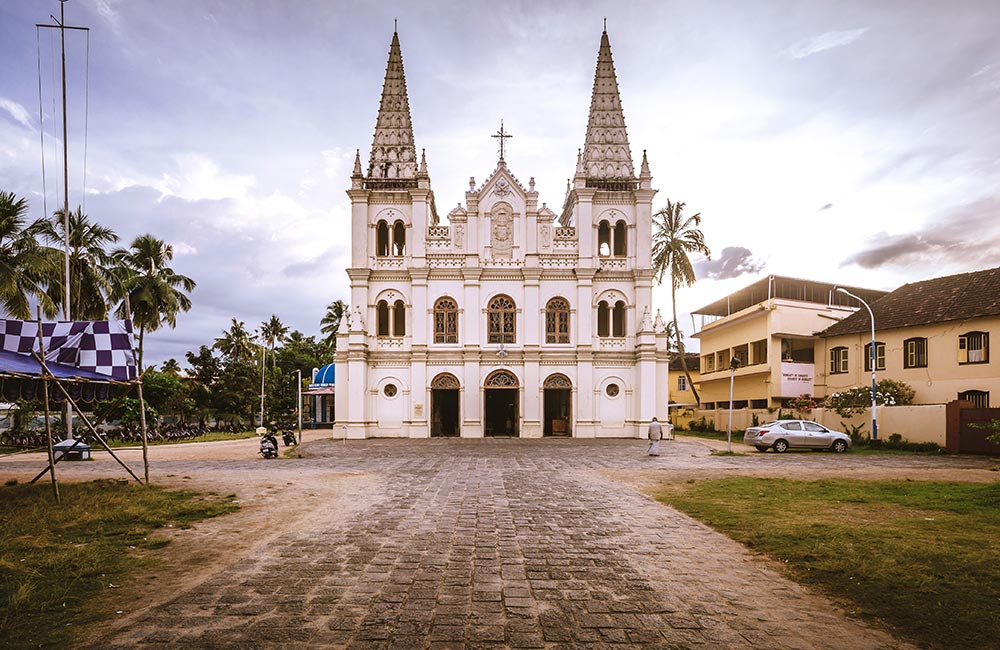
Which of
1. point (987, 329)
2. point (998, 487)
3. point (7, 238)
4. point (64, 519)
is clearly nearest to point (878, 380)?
point (987, 329)

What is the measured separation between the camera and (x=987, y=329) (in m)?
26.4

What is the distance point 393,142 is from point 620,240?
549 inches

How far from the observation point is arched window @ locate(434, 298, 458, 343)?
33.5 m

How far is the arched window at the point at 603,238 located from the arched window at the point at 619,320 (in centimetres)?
297

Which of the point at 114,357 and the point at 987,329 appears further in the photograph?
the point at 987,329

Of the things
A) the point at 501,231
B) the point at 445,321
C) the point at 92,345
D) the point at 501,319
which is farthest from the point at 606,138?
the point at 92,345

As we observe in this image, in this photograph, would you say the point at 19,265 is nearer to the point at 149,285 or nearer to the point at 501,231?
the point at 149,285

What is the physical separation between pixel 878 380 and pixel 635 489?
24221 millimetres

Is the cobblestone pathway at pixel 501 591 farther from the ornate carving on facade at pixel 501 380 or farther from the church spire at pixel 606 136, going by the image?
the church spire at pixel 606 136

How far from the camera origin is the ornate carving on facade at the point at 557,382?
3309 cm

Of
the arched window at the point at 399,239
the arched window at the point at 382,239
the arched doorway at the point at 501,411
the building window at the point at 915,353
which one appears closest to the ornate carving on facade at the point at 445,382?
the arched doorway at the point at 501,411

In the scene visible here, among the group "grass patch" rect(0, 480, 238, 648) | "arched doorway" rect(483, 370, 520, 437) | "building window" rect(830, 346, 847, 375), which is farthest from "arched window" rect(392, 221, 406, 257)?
"building window" rect(830, 346, 847, 375)

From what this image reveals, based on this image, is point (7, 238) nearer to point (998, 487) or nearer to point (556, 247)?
point (556, 247)

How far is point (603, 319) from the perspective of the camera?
3534 centimetres
